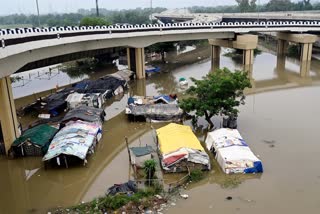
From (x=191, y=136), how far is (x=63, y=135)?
665 centimetres

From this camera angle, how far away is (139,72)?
37656 millimetres

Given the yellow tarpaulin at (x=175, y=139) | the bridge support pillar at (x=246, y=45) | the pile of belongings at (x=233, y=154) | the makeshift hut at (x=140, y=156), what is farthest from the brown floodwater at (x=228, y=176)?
the bridge support pillar at (x=246, y=45)

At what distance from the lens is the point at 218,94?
20328 mm

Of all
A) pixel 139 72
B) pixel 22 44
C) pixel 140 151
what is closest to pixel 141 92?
pixel 139 72

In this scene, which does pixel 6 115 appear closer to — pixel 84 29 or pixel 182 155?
pixel 182 155

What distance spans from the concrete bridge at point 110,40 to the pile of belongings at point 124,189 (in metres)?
7.86

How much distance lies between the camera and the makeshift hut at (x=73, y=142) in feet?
53.9

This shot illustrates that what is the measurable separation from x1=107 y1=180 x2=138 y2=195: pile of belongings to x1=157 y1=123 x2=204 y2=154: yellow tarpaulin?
8.89ft

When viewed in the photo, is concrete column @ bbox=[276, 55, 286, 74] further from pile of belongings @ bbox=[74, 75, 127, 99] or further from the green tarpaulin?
the green tarpaulin

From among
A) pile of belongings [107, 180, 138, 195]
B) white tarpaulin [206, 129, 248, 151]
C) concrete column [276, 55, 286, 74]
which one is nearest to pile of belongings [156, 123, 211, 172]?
white tarpaulin [206, 129, 248, 151]

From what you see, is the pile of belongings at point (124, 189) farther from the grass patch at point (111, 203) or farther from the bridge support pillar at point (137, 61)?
the bridge support pillar at point (137, 61)

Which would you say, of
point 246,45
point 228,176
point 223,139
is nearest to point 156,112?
point 223,139

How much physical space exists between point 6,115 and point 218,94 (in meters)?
11.8

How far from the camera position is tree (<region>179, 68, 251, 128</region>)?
2008 cm
